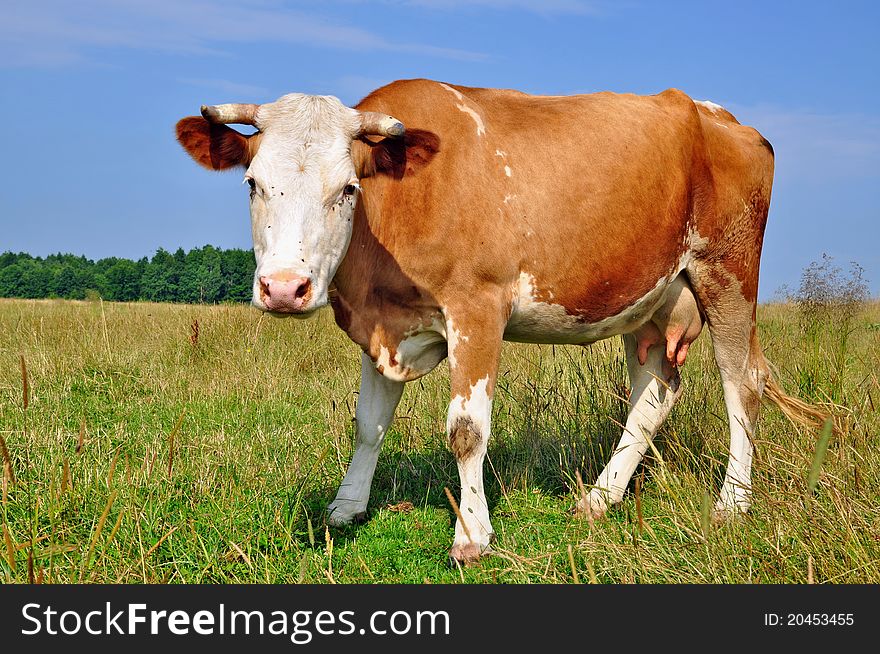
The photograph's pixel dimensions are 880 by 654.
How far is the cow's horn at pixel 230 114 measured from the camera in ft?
14.4

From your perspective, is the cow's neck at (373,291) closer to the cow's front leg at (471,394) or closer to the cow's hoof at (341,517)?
the cow's front leg at (471,394)

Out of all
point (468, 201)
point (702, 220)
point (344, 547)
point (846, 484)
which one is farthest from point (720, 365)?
point (344, 547)

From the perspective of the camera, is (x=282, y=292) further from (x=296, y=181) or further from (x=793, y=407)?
(x=793, y=407)

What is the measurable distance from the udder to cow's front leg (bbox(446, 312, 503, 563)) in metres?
1.96

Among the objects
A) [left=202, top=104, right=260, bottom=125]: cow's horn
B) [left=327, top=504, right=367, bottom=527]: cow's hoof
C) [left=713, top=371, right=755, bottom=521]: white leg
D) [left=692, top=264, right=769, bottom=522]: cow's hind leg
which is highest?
[left=202, top=104, right=260, bottom=125]: cow's horn

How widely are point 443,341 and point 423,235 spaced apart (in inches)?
29.6

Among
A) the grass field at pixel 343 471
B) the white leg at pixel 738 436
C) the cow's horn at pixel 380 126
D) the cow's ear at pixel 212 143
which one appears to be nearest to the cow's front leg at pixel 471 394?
the grass field at pixel 343 471

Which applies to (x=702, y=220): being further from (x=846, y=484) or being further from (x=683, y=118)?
(x=846, y=484)

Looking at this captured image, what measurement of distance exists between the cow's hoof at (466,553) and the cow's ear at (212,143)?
258 cm

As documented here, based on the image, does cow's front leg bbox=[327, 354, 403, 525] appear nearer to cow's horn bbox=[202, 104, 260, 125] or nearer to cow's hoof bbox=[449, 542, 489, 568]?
cow's hoof bbox=[449, 542, 489, 568]

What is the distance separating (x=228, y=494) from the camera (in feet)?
16.0

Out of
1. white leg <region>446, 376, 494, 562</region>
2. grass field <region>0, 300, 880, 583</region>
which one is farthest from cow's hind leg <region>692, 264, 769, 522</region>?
white leg <region>446, 376, 494, 562</region>

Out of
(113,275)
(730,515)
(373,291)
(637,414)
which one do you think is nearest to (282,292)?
(373,291)

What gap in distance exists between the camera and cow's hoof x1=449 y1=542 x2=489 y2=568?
4.55 metres
